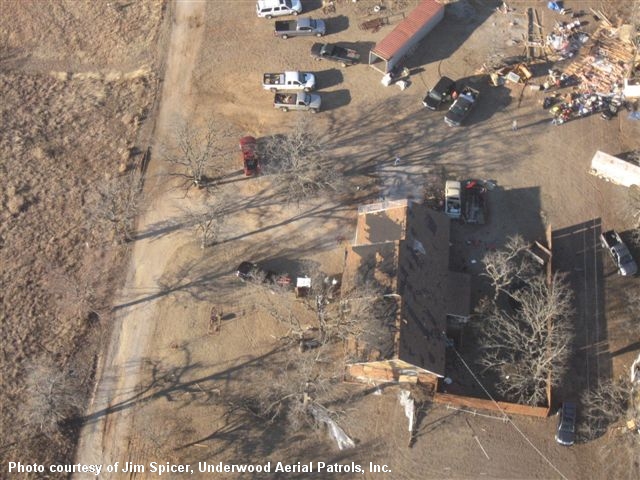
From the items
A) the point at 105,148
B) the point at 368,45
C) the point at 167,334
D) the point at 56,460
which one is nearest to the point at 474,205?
the point at 368,45

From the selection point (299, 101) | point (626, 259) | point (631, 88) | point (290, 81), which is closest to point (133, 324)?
point (299, 101)

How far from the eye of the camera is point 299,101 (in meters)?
50.1

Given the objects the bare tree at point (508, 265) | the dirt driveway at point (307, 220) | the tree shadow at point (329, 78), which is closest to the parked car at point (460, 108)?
the dirt driveway at point (307, 220)

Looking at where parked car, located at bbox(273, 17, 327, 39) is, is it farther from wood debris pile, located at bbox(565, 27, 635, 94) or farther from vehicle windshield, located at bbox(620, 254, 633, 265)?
vehicle windshield, located at bbox(620, 254, 633, 265)

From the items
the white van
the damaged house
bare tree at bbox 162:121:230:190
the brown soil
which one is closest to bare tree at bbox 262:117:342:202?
the brown soil

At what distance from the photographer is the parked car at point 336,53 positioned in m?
52.4

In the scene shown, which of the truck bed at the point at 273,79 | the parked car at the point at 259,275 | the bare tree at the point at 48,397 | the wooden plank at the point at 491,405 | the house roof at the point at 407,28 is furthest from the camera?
the truck bed at the point at 273,79

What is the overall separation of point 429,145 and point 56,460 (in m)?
37.7

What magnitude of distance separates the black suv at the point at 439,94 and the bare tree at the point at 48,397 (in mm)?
36509

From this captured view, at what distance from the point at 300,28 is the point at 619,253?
3439cm

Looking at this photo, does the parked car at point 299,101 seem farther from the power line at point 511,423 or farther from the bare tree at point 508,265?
the power line at point 511,423

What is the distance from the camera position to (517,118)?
49.7 m

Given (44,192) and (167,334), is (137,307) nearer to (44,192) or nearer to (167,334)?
(167,334)

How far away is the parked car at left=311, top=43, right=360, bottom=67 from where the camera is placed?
172ft
